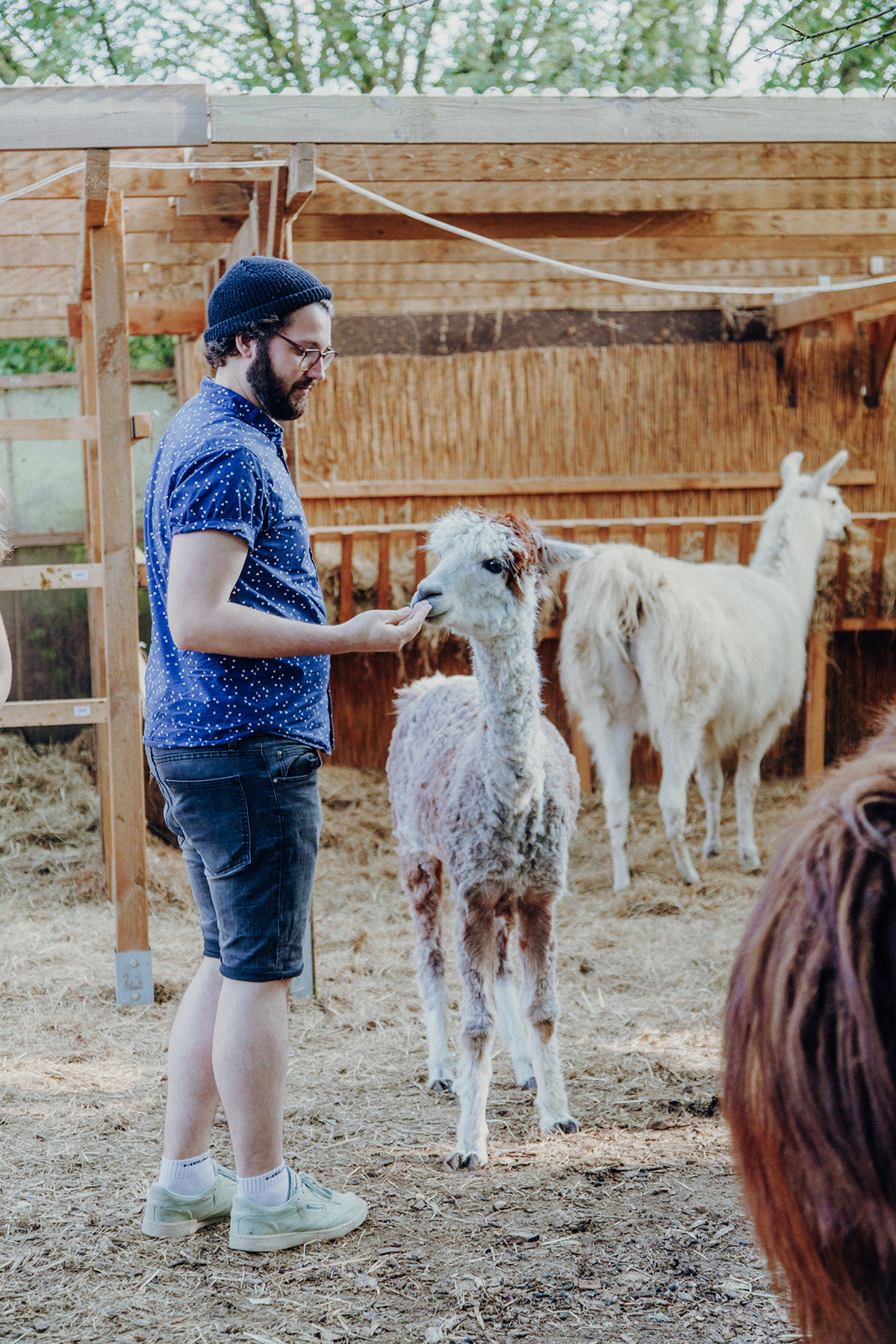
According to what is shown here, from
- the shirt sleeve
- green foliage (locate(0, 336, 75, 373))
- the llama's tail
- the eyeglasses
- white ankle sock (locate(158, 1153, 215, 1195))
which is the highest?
green foliage (locate(0, 336, 75, 373))

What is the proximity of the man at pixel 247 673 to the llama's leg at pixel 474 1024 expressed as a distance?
2.12 ft

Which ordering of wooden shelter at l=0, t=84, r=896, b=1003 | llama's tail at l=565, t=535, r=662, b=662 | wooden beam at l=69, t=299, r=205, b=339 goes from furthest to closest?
llama's tail at l=565, t=535, r=662, b=662
wooden beam at l=69, t=299, r=205, b=339
wooden shelter at l=0, t=84, r=896, b=1003

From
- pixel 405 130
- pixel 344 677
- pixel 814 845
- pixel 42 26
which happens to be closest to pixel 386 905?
pixel 344 677

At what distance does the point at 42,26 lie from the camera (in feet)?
36.3

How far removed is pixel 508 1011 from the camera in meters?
3.54

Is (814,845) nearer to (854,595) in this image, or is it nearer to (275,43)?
(854,595)

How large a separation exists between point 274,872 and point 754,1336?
118cm

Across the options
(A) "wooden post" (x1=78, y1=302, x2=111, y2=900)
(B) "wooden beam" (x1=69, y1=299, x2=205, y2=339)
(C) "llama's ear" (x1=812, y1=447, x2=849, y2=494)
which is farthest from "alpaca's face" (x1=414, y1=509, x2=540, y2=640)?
(C) "llama's ear" (x1=812, y1=447, x2=849, y2=494)

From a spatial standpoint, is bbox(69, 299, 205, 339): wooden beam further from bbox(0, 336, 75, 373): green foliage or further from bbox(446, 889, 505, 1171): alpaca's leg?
bbox(0, 336, 75, 373): green foliage

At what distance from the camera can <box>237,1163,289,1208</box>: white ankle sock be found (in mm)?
2338

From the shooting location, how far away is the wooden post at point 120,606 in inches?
164

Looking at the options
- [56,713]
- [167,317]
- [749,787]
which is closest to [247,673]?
[56,713]

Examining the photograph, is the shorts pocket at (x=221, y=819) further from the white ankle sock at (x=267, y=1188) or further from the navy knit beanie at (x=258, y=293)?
the navy knit beanie at (x=258, y=293)

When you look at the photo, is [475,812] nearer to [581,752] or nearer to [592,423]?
[581,752]
